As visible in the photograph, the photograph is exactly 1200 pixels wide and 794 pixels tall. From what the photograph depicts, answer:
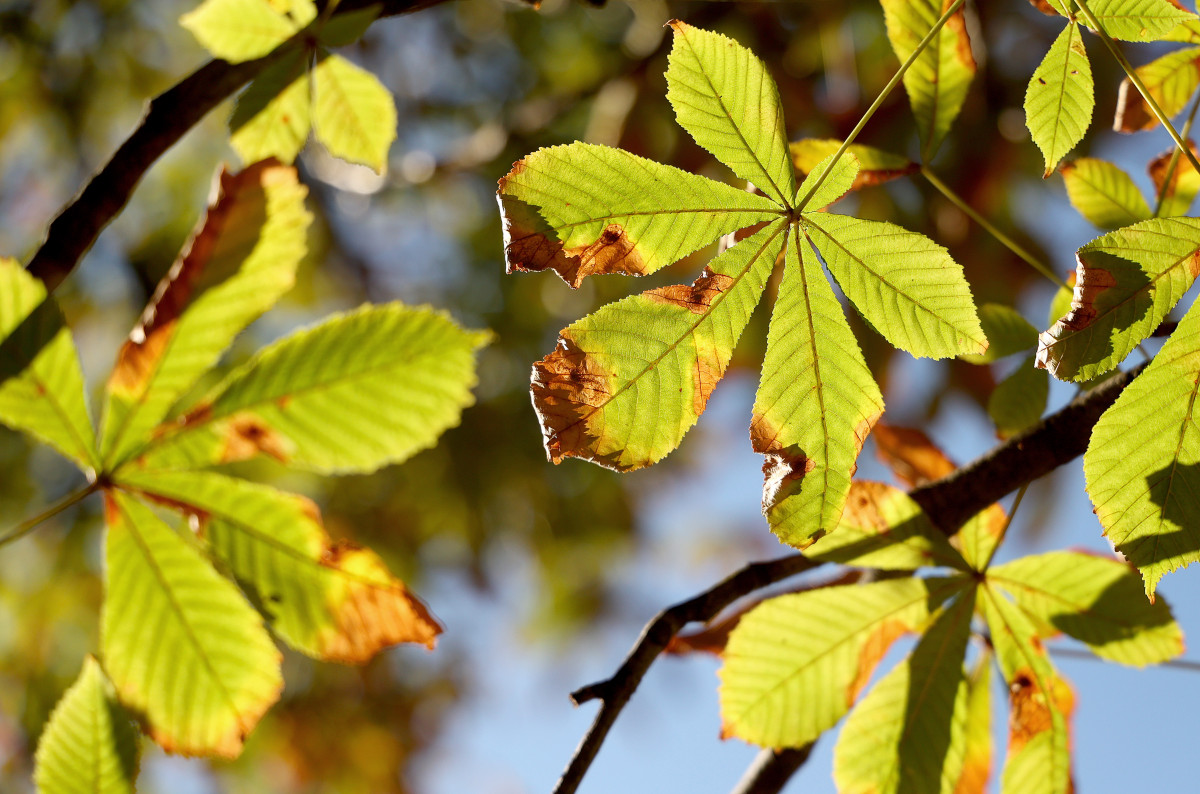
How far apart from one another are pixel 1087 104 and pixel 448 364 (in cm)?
42

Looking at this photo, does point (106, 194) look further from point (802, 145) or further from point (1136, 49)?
point (1136, 49)

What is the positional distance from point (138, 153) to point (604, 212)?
33 cm

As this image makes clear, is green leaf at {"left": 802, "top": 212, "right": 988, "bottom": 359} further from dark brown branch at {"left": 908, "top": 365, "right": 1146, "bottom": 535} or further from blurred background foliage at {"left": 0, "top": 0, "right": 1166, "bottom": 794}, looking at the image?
blurred background foliage at {"left": 0, "top": 0, "right": 1166, "bottom": 794}

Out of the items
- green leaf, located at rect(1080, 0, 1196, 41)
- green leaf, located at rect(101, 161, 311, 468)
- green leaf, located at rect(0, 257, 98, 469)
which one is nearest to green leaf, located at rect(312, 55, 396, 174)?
green leaf, located at rect(101, 161, 311, 468)

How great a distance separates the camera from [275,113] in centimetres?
70

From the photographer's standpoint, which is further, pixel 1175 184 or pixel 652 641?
pixel 1175 184

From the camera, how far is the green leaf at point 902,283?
17.9 inches

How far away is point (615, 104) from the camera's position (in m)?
2.09

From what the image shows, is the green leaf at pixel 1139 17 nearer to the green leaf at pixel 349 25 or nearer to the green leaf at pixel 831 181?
the green leaf at pixel 831 181

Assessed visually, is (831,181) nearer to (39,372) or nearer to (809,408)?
(809,408)

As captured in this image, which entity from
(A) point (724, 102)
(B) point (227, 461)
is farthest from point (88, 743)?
(A) point (724, 102)

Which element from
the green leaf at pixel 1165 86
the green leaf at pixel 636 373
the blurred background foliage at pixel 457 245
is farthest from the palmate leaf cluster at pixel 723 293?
the blurred background foliage at pixel 457 245

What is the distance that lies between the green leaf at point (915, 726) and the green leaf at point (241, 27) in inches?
26.5

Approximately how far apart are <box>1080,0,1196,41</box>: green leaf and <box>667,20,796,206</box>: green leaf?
20 cm
